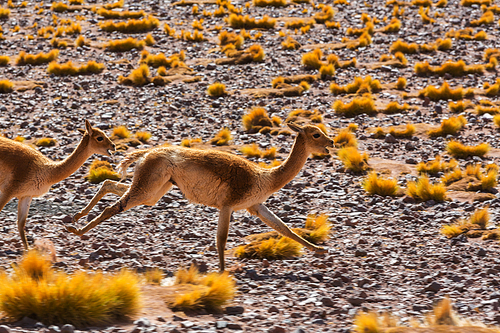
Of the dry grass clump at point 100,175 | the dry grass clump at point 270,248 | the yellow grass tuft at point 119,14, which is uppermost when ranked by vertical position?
the yellow grass tuft at point 119,14

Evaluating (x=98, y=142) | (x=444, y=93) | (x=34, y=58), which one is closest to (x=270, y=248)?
(x=98, y=142)

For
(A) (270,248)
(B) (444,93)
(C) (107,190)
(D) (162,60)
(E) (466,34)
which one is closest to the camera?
(C) (107,190)

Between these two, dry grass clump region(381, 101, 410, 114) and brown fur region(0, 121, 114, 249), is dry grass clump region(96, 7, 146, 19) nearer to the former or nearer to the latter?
dry grass clump region(381, 101, 410, 114)

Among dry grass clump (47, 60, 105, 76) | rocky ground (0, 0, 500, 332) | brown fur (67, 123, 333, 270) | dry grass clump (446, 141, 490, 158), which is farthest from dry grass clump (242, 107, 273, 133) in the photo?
brown fur (67, 123, 333, 270)

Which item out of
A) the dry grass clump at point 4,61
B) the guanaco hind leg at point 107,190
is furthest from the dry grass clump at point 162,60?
the guanaco hind leg at point 107,190

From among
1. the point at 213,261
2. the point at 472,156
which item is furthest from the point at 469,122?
the point at 213,261

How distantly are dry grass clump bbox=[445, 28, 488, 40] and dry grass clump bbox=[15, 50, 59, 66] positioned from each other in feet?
48.7

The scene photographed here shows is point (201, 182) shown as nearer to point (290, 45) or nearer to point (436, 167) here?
point (436, 167)

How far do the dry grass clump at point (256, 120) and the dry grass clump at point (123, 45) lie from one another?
884cm

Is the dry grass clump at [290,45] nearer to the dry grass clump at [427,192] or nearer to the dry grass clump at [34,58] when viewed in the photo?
the dry grass clump at [34,58]

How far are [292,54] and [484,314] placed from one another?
16991mm

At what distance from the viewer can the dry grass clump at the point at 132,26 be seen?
994 inches

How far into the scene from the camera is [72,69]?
2053 centimetres

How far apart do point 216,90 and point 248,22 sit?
8.13 m
